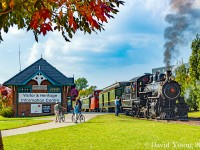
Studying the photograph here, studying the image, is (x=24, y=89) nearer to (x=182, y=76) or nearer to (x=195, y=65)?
(x=195, y=65)

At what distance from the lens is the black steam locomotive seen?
24.1 meters

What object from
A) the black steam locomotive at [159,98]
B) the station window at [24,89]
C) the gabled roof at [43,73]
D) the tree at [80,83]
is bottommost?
the black steam locomotive at [159,98]

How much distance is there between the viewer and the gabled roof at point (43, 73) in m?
37.8

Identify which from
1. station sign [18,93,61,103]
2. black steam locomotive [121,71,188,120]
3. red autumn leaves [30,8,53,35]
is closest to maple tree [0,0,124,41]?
red autumn leaves [30,8,53,35]

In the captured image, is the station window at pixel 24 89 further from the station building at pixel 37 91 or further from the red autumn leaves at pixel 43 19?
the red autumn leaves at pixel 43 19

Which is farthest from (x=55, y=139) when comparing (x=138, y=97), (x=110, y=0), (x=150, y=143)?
(x=138, y=97)

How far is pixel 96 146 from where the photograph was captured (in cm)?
1061

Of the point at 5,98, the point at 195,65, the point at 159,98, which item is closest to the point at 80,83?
the point at 5,98

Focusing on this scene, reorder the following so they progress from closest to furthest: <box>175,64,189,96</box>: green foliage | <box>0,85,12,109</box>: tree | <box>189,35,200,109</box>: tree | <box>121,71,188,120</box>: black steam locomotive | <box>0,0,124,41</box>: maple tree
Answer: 1. <box>0,0,124,41</box>: maple tree
2. <box>121,71,188,120</box>: black steam locomotive
3. <box>189,35,200,109</box>: tree
4. <box>0,85,12,109</box>: tree
5. <box>175,64,189,96</box>: green foliage

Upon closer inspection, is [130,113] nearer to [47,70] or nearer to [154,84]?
[154,84]

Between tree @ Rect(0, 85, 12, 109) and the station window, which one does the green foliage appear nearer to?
the station window

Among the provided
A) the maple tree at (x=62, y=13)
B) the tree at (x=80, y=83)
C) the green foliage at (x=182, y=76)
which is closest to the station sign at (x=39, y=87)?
the green foliage at (x=182, y=76)

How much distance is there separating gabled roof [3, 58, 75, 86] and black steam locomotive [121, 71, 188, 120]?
1271 centimetres

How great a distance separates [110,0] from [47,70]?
36192 millimetres
